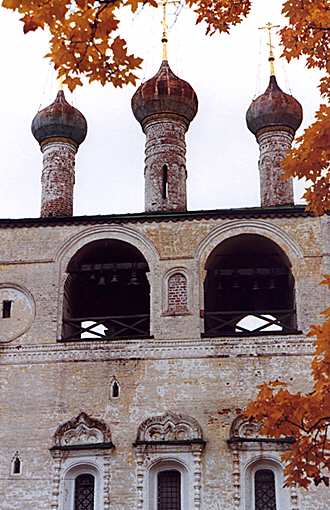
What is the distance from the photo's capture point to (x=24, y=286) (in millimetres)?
15125

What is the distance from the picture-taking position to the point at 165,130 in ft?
56.7

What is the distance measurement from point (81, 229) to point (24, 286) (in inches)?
51.4

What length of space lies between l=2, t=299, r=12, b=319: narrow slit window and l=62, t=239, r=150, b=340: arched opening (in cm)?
85

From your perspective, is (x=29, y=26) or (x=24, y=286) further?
(x=24, y=286)

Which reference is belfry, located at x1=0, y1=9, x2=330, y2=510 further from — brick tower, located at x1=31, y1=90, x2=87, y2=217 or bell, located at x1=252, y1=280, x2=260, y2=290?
brick tower, located at x1=31, y1=90, x2=87, y2=217

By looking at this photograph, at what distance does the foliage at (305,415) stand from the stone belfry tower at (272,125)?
11.4m

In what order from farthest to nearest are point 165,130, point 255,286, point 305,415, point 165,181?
point 165,130 → point 165,181 → point 255,286 → point 305,415

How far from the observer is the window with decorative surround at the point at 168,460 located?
13688mm

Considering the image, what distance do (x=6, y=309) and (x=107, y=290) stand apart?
2.29 meters

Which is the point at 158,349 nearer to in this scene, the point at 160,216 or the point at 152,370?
the point at 152,370

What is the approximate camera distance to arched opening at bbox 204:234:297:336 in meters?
15.1

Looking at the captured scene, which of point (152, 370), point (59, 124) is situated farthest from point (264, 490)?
point (59, 124)

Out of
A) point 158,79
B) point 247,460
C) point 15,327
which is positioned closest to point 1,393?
point 15,327

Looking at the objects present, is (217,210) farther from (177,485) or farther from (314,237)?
(177,485)
